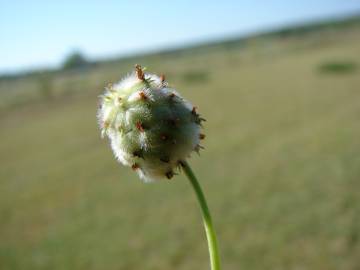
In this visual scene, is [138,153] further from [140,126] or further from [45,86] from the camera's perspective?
[45,86]

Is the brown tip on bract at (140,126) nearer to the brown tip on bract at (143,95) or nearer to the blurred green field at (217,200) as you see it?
the brown tip on bract at (143,95)

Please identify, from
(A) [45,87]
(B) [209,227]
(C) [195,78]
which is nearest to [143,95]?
(B) [209,227]

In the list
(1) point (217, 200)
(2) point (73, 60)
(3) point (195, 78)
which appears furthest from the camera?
(2) point (73, 60)

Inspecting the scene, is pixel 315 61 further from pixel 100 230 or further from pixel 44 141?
pixel 100 230

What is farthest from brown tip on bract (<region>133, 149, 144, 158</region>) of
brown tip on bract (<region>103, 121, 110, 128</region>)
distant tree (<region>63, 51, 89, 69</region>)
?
distant tree (<region>63, 51, 89, 69</region>)

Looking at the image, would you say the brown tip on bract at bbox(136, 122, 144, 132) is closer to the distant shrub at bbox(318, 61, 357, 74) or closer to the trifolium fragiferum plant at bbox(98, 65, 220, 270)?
the trifolium fragiferum plant at bbox(98, 65, 220, 270)

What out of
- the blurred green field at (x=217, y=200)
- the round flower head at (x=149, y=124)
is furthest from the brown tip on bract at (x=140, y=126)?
the blurred green field at (x=217, y=200)

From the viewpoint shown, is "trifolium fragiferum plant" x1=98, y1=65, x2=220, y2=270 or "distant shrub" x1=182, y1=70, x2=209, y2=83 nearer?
"trifolium fragiferum plant" x1=98, y1=65, x2=220, y2=270

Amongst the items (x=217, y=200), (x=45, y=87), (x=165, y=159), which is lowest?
(x=165, y=159)

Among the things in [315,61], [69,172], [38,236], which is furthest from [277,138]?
→ [315,61]
